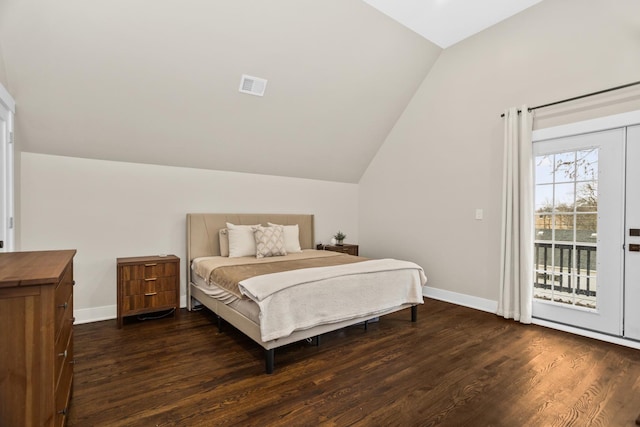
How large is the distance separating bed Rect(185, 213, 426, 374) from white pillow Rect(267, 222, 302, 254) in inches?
10.7

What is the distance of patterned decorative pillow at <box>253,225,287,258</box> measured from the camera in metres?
3.93

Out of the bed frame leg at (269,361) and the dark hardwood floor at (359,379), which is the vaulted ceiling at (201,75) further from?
the bed frame leg at (269,361)

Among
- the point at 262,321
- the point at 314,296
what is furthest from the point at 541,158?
the point at 262,321

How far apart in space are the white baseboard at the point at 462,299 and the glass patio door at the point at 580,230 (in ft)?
1.52

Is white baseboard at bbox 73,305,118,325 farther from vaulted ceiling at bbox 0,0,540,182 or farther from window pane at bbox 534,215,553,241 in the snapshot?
window pane at bbox 534,215,553,241

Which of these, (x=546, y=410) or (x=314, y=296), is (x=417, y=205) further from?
(x=546, y=410)

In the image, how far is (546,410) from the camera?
6.45ft

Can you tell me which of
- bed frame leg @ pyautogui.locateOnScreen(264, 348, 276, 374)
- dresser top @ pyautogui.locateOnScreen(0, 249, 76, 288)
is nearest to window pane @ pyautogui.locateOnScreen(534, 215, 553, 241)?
bed frame leg @ pyautogui.locateOnScreen(264, 348, 276, 374)

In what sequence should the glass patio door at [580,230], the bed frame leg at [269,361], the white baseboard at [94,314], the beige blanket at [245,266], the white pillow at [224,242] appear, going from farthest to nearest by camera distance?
the white pillow at [224,242] → the white baseboard at [94,314] → the glass patio door at [580,230] → the beige blanket at [245,266] → the bed frame leg at [269,361]

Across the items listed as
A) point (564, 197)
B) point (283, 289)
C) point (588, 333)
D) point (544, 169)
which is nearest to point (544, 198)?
point (564, 197)

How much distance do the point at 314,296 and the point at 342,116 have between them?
8.77 feet

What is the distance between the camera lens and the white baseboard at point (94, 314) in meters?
3.42

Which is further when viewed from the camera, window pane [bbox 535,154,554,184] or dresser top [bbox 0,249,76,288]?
window pane [bbox 535,154,554,184]

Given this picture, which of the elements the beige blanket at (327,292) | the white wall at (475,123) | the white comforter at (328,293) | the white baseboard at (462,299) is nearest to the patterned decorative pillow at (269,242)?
the beige blanket at (327,292)
